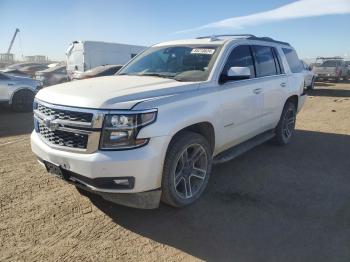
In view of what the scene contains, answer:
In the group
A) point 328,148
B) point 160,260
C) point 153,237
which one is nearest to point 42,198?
point 153,237

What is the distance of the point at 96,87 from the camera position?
12.5 ft

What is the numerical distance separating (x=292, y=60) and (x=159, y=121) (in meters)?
4.49

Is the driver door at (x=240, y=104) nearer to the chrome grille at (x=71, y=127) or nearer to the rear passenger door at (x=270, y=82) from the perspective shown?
the rear passenger door at (x=270, y=82)

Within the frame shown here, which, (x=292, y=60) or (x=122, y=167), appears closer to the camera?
(x=122, y=167)

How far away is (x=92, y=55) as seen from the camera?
1702cm

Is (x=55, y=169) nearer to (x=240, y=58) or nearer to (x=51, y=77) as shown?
(x=240, y=58)

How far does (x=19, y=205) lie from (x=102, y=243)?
1.35 meters

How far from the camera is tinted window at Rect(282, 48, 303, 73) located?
6.61m

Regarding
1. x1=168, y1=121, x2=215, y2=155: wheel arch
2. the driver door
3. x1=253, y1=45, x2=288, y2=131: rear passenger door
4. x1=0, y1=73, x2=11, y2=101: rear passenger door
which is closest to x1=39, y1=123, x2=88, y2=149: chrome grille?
x1=168, y1=121, x2=215, y2=155: wheel arch

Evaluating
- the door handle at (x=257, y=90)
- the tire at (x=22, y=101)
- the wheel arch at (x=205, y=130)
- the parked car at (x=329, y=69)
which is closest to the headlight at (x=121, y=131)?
the wheel arch at (x=205, y=130)

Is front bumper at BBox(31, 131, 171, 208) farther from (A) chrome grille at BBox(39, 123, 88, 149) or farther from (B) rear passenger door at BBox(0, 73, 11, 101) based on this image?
(B) rear passenger door at BBox(0, 73, 11, 101)

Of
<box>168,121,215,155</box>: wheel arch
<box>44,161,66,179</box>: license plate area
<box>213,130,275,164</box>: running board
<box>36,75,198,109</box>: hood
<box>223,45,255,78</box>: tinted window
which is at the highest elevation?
<box>223,45,255,78</box>: tinted window

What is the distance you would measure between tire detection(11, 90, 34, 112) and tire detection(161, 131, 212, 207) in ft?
28.0

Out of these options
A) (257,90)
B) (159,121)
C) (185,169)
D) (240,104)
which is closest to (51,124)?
(159,121)
